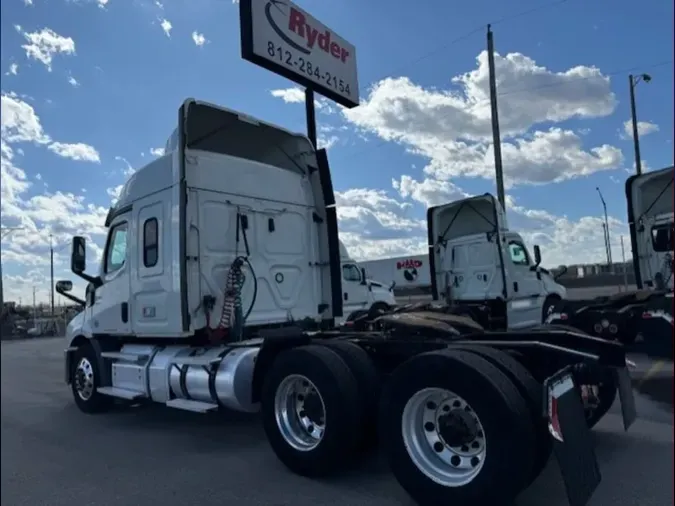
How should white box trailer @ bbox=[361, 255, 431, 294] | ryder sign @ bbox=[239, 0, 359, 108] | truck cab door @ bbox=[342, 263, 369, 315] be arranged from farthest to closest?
white box trailer @ bbox=[361, 255, 431, 294] → truck cab door @ bbox=[342, 263, 369, 315] → ryder sign @ bbox=[239, 0, 359, 108]

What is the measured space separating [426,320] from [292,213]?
3.06 metres

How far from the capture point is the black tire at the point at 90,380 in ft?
24.8

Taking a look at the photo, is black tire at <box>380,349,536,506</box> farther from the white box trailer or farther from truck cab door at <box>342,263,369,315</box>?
the white box trailer

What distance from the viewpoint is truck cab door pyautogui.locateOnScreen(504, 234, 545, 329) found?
41.2ft

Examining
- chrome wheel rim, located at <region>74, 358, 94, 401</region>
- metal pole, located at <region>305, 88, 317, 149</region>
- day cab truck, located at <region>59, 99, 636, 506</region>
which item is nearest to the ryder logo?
metal pole, located at <region>305, 88, 317, 149</region>

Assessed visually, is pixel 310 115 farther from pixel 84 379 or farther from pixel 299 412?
pixel 299 412

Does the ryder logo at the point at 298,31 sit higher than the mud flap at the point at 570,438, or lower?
higher

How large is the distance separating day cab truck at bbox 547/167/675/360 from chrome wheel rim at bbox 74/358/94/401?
667 cm

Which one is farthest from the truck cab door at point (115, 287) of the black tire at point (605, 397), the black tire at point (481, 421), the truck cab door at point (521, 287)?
the truck cab door at point (521, 287)

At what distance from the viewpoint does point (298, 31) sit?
449 inches

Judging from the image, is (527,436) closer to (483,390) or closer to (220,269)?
(483,390)

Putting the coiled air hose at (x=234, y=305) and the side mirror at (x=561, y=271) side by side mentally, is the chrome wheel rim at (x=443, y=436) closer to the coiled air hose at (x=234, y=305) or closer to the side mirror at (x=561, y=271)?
the coiled air hose at (x=234, y=305)

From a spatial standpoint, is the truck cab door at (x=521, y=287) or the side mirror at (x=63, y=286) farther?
the truck cab door at (x=521, y=287)

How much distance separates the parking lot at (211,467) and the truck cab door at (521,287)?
679 centimetres
